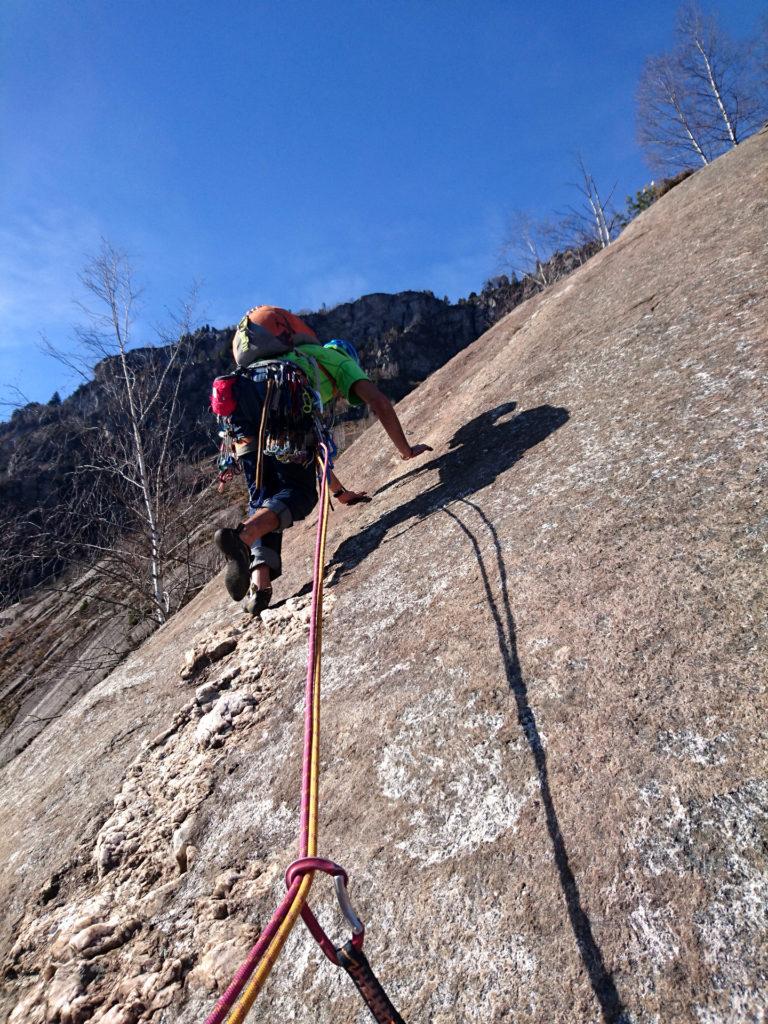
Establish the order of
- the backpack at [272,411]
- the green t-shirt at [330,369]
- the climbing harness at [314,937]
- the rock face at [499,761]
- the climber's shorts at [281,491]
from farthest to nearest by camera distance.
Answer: the green t-shirt at [330,369] < the backpack at [272,411] < the climber's shorts at [281,491] < the rock face at [499,761] < the climbing harness at [314,937]

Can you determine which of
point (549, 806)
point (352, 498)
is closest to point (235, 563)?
point (352, 498)

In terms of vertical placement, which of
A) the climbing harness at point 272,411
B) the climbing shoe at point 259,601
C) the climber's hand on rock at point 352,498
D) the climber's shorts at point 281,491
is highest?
Result: the climbing harness at point 272,411

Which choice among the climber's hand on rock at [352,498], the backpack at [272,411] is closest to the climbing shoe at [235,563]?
the backpack at [272,411]

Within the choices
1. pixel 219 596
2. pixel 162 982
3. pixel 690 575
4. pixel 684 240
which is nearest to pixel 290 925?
pixel 162 982

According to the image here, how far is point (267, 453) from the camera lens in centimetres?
406

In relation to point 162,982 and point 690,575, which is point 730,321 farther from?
point 162,982

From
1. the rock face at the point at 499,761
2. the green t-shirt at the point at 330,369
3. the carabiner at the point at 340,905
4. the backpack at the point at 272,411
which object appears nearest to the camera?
the carabiner at the point at 340,905

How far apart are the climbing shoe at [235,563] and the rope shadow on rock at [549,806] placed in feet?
5.26

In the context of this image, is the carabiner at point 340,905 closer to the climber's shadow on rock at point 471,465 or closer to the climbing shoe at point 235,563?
the climber's shadow on rock at point 471,465

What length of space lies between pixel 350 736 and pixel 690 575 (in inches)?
54.7

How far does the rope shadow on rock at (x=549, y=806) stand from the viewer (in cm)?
120

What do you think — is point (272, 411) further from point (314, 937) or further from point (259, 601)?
point (314, 937)

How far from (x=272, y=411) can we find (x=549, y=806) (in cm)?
318

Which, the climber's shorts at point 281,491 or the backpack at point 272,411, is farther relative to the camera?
the backpack at point 272,411
